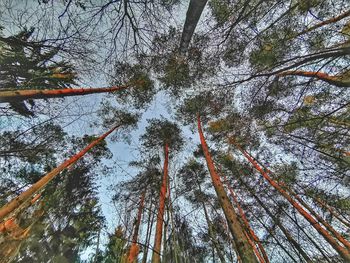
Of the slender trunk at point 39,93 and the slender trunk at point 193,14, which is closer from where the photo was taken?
the slender trunk at point 193,14

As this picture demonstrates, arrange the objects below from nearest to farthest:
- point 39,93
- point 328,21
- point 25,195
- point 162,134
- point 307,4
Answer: point 307,4 → point 328,21 → point 39,93 → point 25,195 → point 162,134

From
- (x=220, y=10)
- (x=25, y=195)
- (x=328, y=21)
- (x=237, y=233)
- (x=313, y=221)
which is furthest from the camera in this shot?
(x=313, y=221)

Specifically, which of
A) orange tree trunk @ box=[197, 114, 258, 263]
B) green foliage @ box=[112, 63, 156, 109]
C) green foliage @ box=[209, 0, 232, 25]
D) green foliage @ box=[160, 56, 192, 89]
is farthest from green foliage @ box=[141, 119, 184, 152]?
green foliage @ box=[209, 0, 232, 25]

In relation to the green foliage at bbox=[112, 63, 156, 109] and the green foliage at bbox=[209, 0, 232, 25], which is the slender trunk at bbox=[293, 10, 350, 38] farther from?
the green foliage at bbox=[112, 63, 156, 109]

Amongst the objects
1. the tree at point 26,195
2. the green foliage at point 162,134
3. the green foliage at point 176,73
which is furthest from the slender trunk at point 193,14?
the green foliage at point 162,134

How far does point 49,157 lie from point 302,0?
9224mm


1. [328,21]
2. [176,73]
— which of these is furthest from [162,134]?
[328,21]

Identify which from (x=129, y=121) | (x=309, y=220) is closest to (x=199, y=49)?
(x=309, y=220)

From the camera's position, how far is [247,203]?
929cm

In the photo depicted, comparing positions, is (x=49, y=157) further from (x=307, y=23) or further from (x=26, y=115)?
(x=307, y=23)

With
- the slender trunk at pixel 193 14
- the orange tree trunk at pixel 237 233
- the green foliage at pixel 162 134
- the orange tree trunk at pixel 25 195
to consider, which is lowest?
the orange tree trunk at pixel 237 233

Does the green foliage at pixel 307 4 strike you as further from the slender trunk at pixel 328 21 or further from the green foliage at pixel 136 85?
the green foliage at pixel 136 85

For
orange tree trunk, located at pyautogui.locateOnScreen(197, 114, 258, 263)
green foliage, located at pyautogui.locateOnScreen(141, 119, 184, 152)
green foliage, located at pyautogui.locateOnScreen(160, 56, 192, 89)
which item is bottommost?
orange tree trunk, located at pyautogui.locateOnScreen(197, 114, 258, 263)

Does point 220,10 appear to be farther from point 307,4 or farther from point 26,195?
point 26,195
